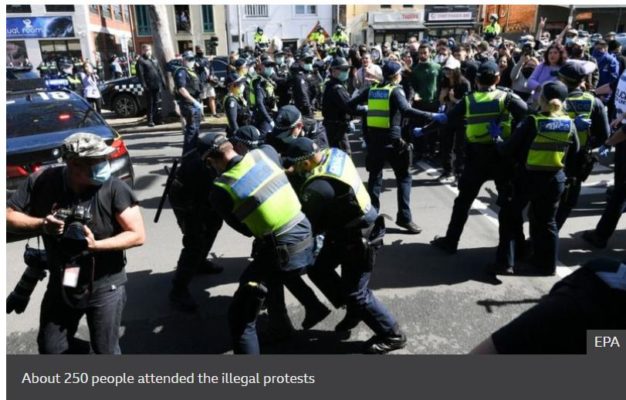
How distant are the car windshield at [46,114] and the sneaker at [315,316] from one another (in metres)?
4.03

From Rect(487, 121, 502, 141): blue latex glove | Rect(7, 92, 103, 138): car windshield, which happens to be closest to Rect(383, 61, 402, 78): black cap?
Rect(487, 121, 502, 141): blue latex glove

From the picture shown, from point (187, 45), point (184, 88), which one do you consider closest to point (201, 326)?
point (184, 88)

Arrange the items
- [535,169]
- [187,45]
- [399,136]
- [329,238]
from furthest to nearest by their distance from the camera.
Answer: [187,45]
[399,136]
[535,169]
[329,238]

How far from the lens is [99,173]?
8.00ft

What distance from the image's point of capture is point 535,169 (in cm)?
391

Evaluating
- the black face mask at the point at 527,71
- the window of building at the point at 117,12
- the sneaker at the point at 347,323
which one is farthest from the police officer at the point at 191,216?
the window of building at the point at 117,12

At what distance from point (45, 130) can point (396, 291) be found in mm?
4480

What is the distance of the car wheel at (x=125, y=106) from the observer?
13406 millimetres

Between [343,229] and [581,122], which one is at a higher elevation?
[581,122]

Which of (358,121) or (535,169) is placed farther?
(358,121)

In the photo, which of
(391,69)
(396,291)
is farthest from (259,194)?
(391,69)

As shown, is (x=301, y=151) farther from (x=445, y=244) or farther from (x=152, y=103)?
(x=152, y=103)

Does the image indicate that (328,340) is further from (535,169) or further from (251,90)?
(251,90)

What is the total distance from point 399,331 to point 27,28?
3402 centimetres
